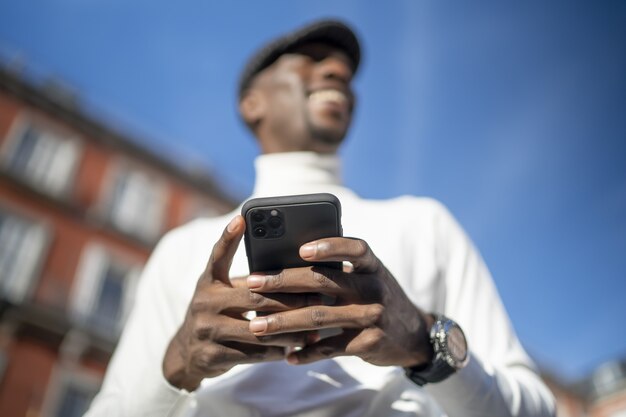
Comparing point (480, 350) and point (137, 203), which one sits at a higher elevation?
point (137, 203)

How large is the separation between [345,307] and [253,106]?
1.73 metres

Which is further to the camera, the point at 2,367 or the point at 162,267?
the point at 2,367

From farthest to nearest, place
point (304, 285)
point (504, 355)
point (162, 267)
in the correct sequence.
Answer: point (162, 267) < point (504, 355) < point (304, 285)

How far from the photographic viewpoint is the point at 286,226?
1.22m

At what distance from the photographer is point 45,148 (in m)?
17.6

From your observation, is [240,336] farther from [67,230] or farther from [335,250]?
[67,230]

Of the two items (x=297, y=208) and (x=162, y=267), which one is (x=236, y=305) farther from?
(x=162, y=267)

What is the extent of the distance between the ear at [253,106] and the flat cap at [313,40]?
11 cm

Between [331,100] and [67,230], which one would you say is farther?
[67,230]

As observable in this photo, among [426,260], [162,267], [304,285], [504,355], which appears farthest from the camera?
[162,267]

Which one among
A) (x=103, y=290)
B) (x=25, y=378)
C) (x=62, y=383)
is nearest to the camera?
(x=25, y=378)

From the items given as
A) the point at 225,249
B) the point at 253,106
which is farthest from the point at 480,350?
the point at 253,106

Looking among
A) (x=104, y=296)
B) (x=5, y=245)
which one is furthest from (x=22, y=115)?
(x=104, y=296)

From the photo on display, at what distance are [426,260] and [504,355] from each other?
1.24 ft
